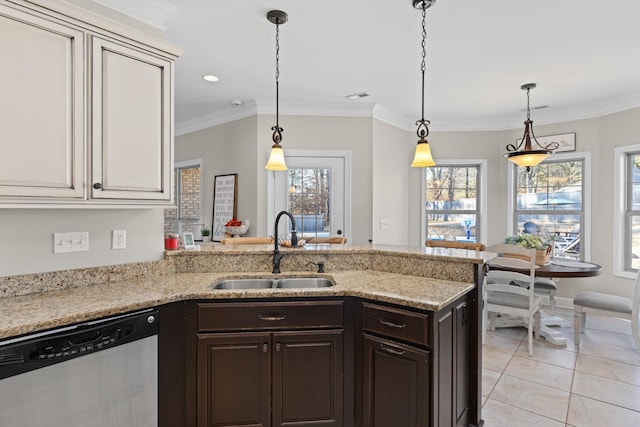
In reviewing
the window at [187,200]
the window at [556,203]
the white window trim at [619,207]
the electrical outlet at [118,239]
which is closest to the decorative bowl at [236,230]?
the window at [187,200]

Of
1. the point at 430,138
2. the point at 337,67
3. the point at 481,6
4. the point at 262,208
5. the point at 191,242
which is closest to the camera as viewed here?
the point at 481,6

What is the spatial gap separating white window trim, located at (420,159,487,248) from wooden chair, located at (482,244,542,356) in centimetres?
187

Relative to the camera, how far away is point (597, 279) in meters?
4.77

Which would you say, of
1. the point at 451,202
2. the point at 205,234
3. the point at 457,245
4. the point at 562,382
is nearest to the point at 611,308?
the point at 562,382

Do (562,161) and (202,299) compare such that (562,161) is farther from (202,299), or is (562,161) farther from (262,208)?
(202,299)

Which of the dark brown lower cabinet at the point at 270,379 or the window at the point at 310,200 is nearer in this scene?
the dark brown lower cabinet at the point at 270,379

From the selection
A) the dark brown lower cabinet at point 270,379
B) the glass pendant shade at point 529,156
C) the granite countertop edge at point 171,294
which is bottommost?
the dark brown lower cabinet at point 270,379

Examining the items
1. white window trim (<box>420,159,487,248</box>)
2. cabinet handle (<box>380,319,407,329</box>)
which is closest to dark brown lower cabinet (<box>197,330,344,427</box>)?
cabinet handle (<box>380,319,407,329</box>)

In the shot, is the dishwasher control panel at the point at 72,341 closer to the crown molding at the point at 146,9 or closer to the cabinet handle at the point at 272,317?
the cabinet handle at the point at 272,317

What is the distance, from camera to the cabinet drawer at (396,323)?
180 cm

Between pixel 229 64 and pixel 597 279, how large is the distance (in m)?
5.29

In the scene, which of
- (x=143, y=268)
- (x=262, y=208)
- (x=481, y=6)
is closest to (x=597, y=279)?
(x=481, y=6)

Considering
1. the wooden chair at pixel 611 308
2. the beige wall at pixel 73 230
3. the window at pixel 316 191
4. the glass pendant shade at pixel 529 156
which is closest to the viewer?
the beige wall at pixel 73 230

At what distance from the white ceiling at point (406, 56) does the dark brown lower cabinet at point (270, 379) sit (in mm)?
2215
